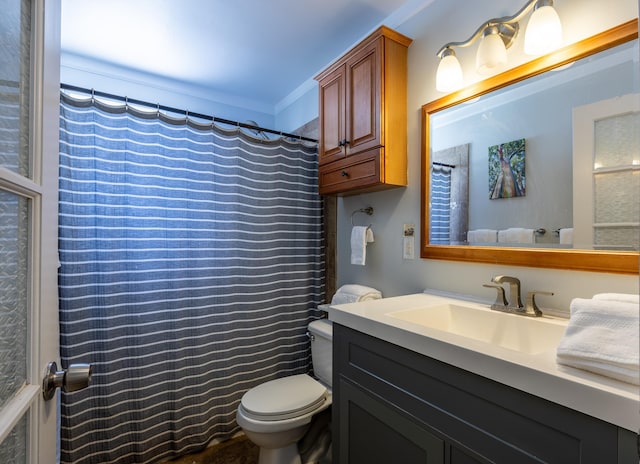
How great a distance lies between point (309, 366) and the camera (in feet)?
7.43

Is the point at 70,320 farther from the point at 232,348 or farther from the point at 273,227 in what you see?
the point at 273,227

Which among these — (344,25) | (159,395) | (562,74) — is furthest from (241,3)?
(159,395)

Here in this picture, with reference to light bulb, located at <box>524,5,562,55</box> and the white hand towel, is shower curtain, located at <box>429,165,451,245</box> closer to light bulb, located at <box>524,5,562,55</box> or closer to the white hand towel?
the white hand towel

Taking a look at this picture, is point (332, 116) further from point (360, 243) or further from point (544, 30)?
point (544, 30)

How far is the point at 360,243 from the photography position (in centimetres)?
183

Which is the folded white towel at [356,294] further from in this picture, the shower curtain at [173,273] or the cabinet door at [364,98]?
the cabinet door at [364,98]

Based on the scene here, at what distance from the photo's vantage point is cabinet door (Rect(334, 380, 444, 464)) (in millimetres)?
904

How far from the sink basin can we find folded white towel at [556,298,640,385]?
0.36 m

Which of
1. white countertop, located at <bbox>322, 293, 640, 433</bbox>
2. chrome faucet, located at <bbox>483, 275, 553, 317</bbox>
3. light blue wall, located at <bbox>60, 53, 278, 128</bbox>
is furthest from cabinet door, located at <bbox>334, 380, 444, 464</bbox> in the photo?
light blue wall, located at <bbox>60, 53, 278, 128</bbox>

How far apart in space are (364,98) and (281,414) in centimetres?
156

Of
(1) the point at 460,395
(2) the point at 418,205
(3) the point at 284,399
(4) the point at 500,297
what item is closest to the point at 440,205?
(2) the point at 418,205

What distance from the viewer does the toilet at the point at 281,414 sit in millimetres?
1471

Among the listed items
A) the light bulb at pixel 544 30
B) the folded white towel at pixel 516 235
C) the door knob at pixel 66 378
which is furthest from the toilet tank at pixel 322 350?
the light bulb at pixel 544 30

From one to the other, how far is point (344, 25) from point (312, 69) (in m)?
0.51
